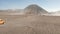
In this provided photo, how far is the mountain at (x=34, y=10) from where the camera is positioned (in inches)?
110

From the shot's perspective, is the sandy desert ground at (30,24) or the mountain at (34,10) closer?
the sandy desert ground at (30,24)

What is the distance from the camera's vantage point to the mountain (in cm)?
280

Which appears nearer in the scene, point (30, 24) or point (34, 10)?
point (30, 24)

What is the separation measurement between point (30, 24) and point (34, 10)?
0.62m

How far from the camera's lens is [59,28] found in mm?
2230

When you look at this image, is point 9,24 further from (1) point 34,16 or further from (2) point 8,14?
(1) point 34,16

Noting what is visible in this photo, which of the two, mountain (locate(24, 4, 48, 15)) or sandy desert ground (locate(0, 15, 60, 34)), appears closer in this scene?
sandy desert ground (locate(0, 15, 60, 34))

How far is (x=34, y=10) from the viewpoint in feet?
9.75

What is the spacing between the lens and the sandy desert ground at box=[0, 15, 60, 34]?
2.12 m

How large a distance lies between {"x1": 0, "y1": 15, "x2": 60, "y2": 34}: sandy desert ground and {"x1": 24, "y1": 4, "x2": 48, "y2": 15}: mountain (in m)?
0.18

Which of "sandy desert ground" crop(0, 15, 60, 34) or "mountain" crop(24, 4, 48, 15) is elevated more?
"mountain" crop(24, 4, 48, 15)

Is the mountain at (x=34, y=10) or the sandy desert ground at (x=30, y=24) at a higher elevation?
the mountain at (x=34, y=10)

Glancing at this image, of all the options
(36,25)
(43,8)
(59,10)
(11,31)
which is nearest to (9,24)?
(11,31)

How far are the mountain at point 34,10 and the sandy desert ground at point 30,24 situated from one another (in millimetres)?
177
